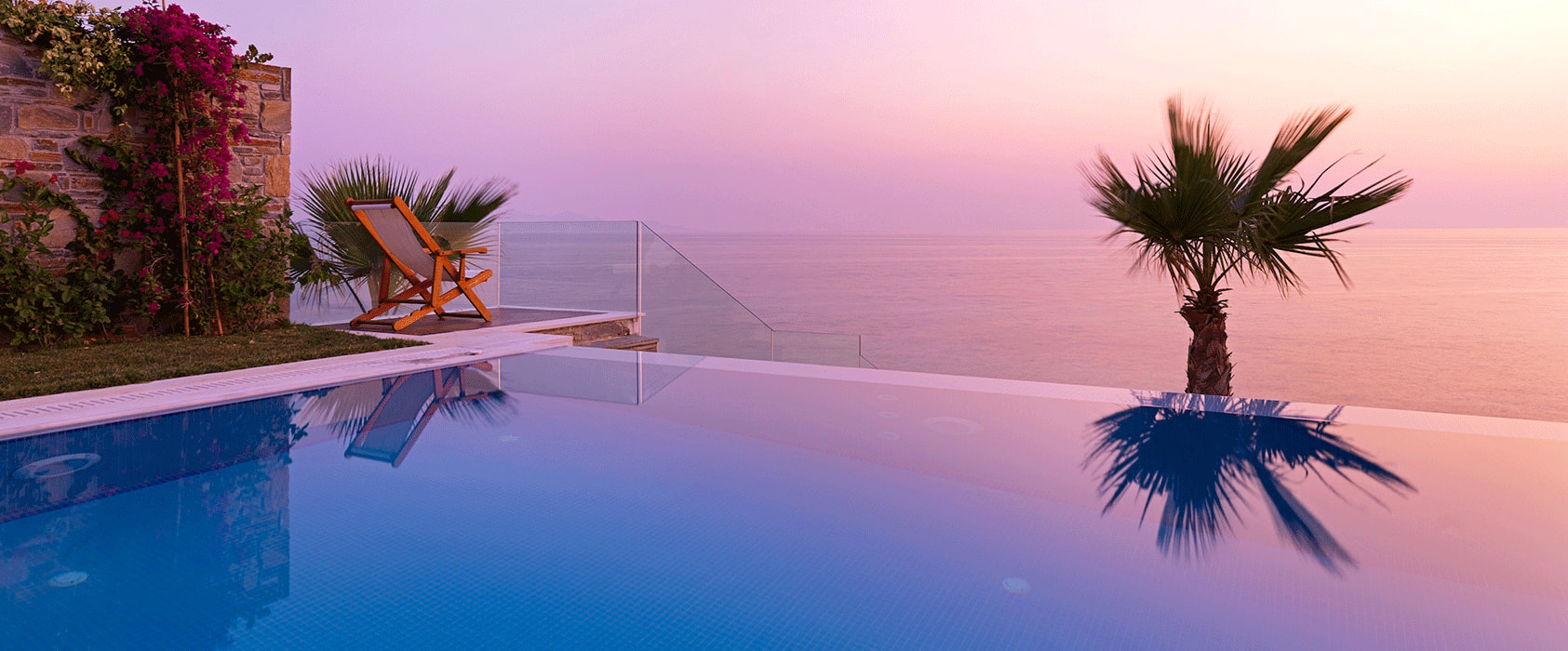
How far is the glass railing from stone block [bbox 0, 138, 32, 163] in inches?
82.5

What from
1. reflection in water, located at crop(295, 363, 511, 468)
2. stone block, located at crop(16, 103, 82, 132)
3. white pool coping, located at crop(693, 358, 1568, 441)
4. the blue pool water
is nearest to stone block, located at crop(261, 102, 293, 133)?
stone block, located at crop(16, 103, 82, 132)

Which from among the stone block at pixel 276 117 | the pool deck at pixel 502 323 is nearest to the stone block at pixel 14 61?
the stone block at pixel 276 117

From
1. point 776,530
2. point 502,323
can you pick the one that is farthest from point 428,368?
point 776,530

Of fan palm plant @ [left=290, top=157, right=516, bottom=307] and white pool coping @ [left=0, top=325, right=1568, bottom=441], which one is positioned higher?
fan palm plant @ [left=290, top=157, right=516, bottom=307]

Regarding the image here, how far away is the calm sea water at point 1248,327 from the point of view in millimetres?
16016

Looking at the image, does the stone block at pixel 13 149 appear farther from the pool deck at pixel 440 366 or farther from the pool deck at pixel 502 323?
the pool deck at pixel 440 366

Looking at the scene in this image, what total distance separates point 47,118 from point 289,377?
2770mm

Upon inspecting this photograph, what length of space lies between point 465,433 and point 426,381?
116 cm

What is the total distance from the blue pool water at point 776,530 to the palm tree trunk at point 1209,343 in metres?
1.47

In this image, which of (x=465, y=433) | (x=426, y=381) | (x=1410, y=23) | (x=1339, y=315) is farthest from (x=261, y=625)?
(x=1339, y=315)

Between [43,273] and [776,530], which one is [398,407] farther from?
[43,273]

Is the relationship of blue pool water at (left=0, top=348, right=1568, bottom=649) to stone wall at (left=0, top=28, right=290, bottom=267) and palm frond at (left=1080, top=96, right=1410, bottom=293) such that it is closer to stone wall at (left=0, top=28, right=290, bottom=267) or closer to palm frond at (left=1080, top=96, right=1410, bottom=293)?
palm frond at (left=1080, top=96, right=1410, bottom=293)

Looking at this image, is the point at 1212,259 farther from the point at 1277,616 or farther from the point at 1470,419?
the point at 1277,616

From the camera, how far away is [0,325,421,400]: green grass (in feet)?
13.8
